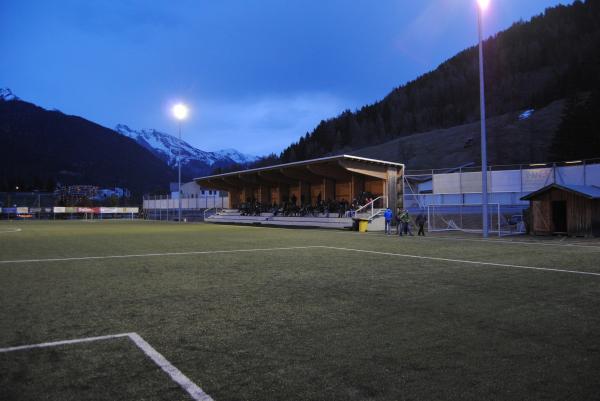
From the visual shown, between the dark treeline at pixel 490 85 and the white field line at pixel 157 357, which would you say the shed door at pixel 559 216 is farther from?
the dark treeline at pixel 490 85

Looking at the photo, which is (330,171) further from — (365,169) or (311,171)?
(365,169)

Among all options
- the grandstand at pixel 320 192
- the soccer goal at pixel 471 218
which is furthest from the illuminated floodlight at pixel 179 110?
the soccer goal at pixel 471 218

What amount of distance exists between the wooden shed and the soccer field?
41.2 ft

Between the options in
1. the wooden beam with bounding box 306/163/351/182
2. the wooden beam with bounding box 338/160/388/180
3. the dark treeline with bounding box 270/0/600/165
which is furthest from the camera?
the dark treeline with bounding box 270/0/600/165

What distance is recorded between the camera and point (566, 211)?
72.8 ft

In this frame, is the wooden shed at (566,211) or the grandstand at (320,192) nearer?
the wooden shed at (566,211)

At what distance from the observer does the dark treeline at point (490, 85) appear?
4688 inches

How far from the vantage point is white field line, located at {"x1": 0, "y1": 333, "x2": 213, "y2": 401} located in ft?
11.7

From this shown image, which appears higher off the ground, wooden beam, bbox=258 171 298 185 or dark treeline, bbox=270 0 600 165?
dark treeline, bbox=270 0 600 165

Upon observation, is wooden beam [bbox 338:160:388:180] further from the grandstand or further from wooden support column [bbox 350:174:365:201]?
wooden support column [bbox 350:174:365:201]

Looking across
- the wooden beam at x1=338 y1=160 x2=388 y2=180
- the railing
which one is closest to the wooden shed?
the railing

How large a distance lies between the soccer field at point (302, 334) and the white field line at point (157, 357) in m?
0.02

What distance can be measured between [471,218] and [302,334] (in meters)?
28.5

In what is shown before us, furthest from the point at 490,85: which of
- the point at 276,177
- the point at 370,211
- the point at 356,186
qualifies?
the point at 370,211
